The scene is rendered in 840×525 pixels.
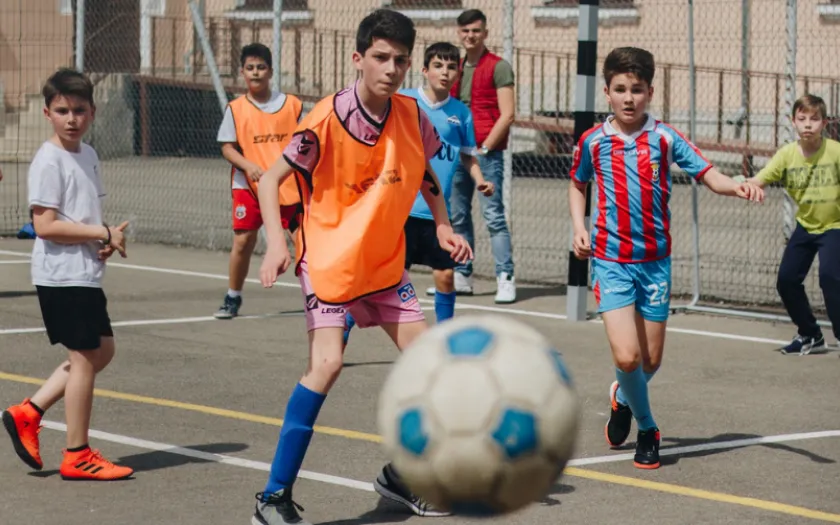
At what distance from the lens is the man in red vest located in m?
12.1

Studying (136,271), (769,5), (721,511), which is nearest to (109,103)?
(136,271)

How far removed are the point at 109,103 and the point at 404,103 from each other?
14.8m

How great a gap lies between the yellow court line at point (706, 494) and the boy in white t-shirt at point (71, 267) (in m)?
2.10

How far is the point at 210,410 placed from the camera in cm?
808

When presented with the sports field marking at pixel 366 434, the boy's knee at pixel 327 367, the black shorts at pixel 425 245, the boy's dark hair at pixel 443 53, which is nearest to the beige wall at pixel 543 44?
the boy's dark hair at pixel 443 53

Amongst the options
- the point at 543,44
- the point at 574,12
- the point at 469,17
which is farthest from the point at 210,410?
the point at 574,12

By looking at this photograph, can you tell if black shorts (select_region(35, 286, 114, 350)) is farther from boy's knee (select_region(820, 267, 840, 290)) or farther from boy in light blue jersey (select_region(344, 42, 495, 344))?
boy's knee (select_region(820, 267, 840, 290))

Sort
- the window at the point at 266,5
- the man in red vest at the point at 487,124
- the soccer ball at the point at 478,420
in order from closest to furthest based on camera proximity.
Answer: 1. the soccer ball at the point at 478,420
2. the man in red vest at the point at 487,124
3. the window at the point at 266,5

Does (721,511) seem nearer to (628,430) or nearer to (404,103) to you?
(628,430)

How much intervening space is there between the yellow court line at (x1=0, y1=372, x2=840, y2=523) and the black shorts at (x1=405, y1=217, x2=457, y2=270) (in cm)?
154

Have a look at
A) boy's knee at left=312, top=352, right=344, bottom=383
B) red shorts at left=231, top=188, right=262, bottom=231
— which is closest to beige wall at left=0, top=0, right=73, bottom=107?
red shorts at left=231, top=188, right=262, bottom=231

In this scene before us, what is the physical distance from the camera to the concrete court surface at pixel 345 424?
616cm

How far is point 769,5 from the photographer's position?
1998 cm

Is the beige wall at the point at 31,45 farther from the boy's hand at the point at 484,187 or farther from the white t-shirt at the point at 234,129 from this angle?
the boy's hand at the point at 484,187
